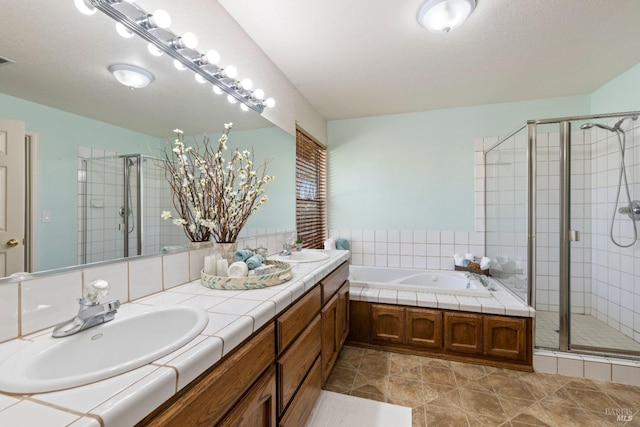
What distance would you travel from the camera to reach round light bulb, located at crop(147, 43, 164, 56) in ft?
3.77

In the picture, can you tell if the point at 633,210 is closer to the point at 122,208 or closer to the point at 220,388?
the point at 220,388

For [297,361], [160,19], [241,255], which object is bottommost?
[297,361]

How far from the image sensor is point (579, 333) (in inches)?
81.4

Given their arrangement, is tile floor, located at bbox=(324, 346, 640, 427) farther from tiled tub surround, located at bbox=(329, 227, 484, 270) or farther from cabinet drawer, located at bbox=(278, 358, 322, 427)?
tiled tub surround, located at bbox=(329, 227, 484, 270)

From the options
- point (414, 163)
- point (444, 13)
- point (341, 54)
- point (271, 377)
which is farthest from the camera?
point (414, 163)

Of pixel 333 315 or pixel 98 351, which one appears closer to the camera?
pixel 98 351

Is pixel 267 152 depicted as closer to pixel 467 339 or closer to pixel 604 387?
pixel 467 339

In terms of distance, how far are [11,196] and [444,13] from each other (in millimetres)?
2042

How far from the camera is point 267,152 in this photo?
2.00 m

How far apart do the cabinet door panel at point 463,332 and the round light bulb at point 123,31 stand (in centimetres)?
254

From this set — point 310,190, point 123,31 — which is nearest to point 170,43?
point 123,31

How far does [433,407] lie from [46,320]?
1908 millimetres

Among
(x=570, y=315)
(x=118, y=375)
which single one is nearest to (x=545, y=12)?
(x=570, y=315)

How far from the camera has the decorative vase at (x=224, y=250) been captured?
1.39 m
